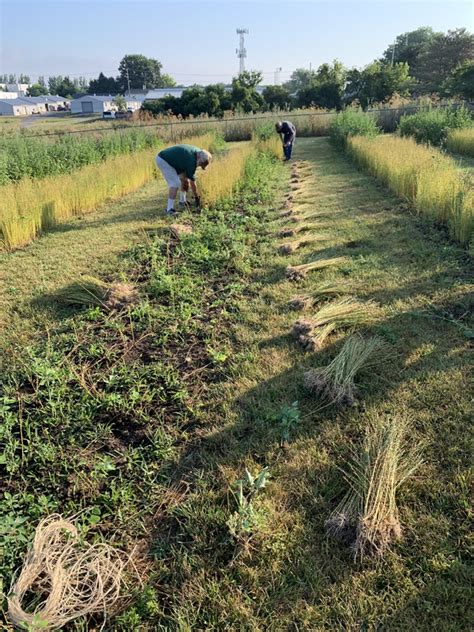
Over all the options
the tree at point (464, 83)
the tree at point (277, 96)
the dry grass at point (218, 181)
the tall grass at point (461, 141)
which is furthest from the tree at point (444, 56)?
the dry grass at point (218, 181)

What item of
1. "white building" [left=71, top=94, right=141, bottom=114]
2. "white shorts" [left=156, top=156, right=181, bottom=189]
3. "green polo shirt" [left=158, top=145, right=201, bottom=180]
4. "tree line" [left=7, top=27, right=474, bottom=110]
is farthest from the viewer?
"white building" [left=71, top=94, right=141, bottom=114]

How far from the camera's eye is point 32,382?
304 centimetres

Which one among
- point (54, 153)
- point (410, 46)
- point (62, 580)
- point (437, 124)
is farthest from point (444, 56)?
point (62, 580)

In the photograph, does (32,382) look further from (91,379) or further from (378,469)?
(378,469)

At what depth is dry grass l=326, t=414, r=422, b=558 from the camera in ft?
6.21

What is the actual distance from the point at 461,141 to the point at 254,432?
12913 millimetres

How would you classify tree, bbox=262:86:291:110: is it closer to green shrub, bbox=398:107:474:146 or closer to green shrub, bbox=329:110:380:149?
green shrub, bbox=329:110:380:149

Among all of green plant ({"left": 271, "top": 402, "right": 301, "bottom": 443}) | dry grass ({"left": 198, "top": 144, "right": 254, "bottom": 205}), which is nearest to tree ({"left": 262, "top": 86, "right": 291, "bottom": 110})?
dry grass ({"left": 198, "top": 144, "right": 254, "bottom": 205})

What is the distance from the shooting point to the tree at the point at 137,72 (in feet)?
289

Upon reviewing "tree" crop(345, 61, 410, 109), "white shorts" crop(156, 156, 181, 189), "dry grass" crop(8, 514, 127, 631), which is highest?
"tree" crop(345, 61, 410, 109)

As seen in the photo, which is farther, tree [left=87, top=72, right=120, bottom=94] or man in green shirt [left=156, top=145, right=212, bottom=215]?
tree [left=87, top=72, right=120, bottom=94]

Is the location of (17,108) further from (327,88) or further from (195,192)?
(195,192)

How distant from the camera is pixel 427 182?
21.2 ft

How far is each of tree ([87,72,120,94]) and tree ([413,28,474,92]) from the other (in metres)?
69.3
